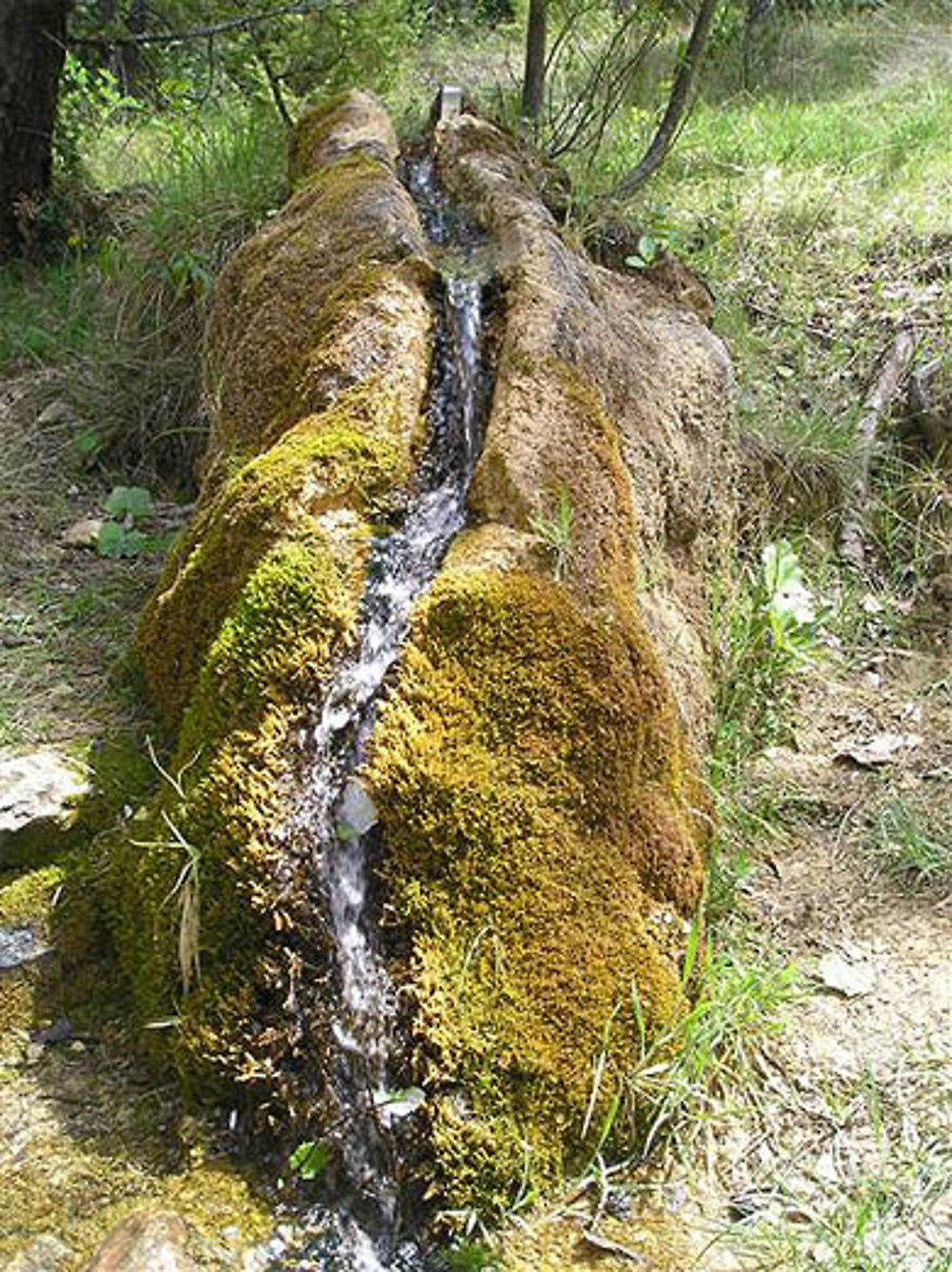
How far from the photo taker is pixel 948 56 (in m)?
10.0

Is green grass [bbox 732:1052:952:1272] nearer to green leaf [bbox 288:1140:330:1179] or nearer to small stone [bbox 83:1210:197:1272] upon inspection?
green leaf [bbox 288:1140:330:1179]

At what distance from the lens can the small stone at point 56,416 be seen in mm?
4977

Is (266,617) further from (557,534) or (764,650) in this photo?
(764,650)

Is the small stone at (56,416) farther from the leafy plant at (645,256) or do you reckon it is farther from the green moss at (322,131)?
the leafy plant at (645,256)

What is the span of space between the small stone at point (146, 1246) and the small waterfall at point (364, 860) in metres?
0.15

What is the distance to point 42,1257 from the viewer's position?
2.00 metres

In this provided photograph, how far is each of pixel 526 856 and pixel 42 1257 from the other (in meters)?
1.00

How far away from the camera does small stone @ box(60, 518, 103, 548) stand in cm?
421

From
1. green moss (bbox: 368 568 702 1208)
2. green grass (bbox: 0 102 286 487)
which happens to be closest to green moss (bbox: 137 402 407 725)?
green moss (bbox: 368 568 702 1208)

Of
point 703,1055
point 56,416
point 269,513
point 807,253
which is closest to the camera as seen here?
A: point 703,1055

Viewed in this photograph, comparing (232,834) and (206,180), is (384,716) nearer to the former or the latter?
(232,834)

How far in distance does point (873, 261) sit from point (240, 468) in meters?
3.95

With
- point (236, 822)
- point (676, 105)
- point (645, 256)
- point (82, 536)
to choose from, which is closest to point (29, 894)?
point (236, 822)

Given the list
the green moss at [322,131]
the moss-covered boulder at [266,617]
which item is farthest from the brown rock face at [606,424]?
the green moss at [322,131]
